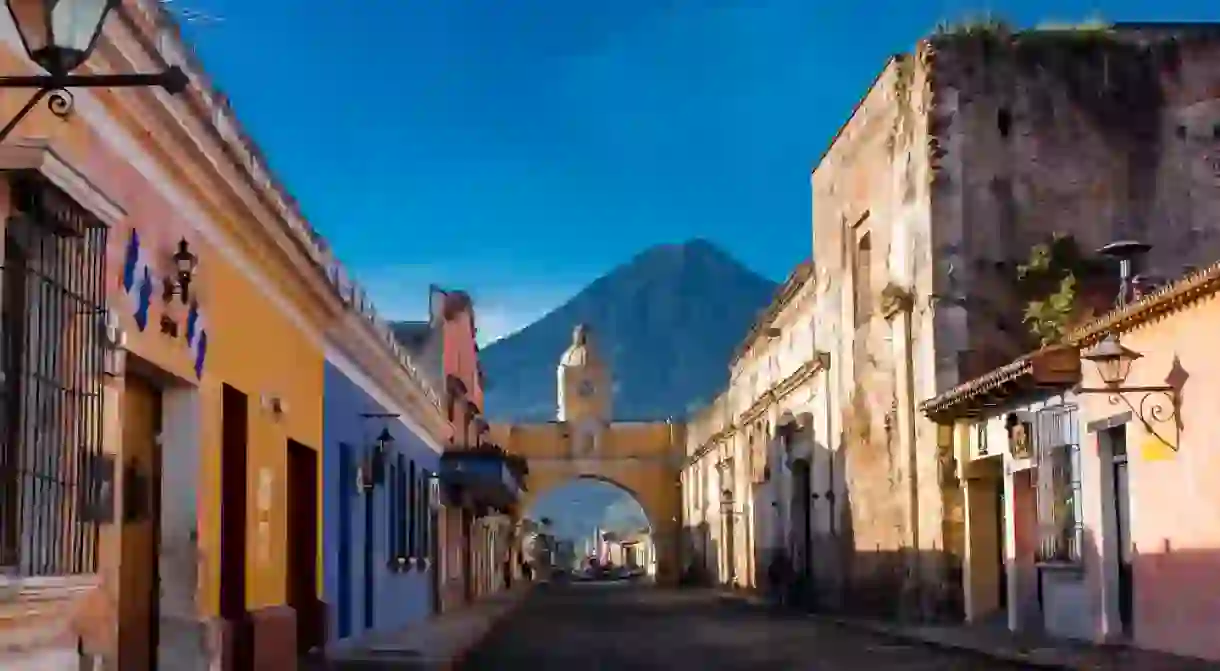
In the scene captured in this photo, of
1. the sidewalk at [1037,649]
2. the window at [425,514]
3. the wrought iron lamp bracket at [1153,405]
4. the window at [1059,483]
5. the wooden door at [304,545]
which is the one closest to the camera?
the sidewalk at [1037,649]

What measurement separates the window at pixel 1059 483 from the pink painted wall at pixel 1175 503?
81cm

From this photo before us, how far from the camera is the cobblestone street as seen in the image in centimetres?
1627

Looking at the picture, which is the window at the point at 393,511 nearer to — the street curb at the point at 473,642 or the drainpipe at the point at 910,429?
the street curb at the point at 473,642

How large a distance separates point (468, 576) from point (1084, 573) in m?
22.7

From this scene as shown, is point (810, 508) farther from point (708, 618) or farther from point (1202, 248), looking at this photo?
point (1202, 248)

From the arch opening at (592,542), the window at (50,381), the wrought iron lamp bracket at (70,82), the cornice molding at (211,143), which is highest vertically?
the cornice molding at (211,143)

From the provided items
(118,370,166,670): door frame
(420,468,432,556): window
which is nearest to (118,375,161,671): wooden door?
(118,370,166,670): door frame

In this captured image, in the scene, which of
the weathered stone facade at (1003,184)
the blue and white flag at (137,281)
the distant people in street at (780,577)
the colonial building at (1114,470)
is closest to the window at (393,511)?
the weathered stone facade at (1003,184)

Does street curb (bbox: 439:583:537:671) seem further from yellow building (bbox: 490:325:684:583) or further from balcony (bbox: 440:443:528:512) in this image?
yellow building (bbox: 490:325:684:583)

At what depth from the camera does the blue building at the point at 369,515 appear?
55.6 ft

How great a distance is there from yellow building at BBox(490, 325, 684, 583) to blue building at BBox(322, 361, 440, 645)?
98.0 ft

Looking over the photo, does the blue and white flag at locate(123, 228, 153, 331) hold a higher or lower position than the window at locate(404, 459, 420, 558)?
higher

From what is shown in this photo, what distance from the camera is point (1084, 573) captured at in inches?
677

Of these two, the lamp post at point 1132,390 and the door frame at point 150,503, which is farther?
the lamp post at point 1132,390
